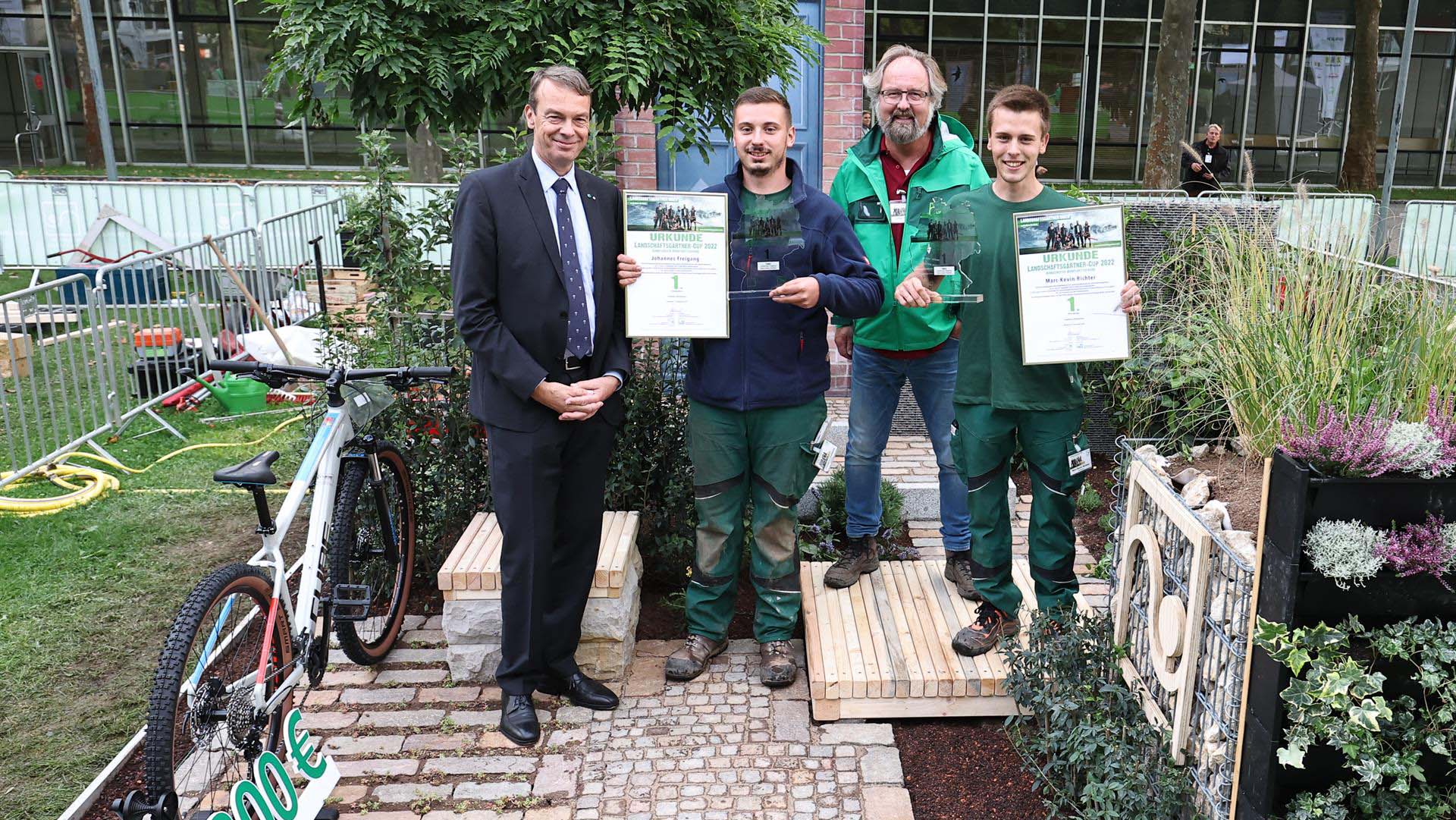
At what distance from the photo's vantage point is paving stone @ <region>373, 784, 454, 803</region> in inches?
133

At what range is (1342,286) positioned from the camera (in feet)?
10.1

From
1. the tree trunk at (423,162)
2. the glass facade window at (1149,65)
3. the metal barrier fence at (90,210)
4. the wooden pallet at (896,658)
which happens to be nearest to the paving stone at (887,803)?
the wooden pallet at (896,658)

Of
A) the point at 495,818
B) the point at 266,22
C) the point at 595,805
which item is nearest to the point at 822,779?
the point at 595,805

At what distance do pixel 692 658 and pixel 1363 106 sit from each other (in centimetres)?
1981

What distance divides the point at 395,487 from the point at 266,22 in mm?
19709

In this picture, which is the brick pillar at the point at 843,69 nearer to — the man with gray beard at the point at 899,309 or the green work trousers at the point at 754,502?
the man with gray beard at the point at 899,309

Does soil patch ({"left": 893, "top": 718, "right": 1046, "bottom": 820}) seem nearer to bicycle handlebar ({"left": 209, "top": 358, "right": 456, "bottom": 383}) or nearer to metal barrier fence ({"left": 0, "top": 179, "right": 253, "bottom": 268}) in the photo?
bicycle handlebar ({"left": 209, "top": 358, "right": 456, "bottom": 383})

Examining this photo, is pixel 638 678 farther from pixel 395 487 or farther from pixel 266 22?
pixel 266 22

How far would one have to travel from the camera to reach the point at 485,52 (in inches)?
156

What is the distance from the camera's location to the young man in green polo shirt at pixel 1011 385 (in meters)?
3.41

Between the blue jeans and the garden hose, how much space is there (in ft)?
10.3

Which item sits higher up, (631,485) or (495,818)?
A: (631,485)

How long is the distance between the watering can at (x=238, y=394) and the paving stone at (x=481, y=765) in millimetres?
5543

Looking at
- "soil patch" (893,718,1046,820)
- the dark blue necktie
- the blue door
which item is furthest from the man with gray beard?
the blue door
